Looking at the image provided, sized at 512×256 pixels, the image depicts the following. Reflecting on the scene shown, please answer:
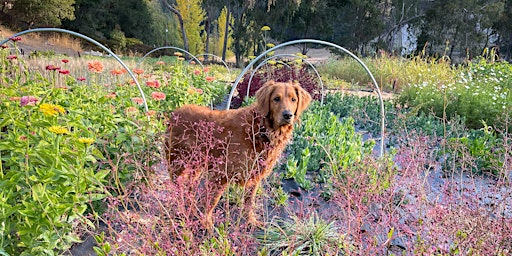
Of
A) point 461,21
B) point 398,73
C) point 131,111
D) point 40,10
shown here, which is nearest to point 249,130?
point 131,111

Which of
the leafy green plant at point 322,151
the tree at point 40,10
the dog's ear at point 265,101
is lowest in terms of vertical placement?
the leafy green plant at point 322,151

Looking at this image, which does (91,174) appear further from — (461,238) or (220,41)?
(220,41)

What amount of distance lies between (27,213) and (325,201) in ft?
8.47

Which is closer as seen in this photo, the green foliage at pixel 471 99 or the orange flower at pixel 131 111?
the orange flower at pixel 131 111

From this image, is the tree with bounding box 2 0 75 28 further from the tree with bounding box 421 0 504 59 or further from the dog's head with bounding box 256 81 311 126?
the tree with bounding box 421 0 504 59

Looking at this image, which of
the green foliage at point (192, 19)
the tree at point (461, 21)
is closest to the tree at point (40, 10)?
the green foliage at point (192, 19)

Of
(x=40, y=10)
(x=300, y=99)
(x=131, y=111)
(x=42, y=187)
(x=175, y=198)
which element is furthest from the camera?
(x=40, y=10)

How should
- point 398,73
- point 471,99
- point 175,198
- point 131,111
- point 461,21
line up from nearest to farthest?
1. point 175,198
2. point 131,111
3. point 471,99
4. point 398,73
5. point 461,21

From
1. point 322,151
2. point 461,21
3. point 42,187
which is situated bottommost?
point 322,151

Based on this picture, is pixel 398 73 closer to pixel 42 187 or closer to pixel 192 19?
pixel 42 187

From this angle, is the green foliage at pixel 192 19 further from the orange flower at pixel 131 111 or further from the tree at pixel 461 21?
the orange flower at pixel 131 111

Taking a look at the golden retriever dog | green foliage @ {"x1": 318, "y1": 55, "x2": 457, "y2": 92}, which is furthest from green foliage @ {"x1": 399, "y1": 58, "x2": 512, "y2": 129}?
the golden retriever dog

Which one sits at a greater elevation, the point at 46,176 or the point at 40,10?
the point at 40,10

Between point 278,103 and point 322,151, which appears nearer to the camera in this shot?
point 278,103
